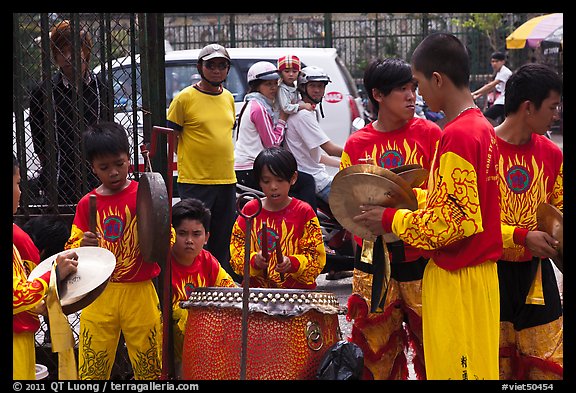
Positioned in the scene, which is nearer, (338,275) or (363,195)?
(363,195)

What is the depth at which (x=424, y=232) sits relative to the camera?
3.73m

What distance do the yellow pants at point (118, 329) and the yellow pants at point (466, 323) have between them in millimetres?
1549

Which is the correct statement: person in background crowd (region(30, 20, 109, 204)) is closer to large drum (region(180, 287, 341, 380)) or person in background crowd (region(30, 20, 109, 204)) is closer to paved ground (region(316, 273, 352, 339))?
large drum (region(180, 287, 341, 380))

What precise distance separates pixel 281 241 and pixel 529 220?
130cm

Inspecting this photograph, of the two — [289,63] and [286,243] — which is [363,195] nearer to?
[286,243]

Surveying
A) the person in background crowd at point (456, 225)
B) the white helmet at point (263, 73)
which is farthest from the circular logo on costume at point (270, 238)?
the white helmet at point (263, 73)

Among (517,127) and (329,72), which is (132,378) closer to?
(517,127)

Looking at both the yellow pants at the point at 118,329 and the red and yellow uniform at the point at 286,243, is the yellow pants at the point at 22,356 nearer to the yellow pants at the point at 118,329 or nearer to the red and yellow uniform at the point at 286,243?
the yellow pants at the point at 118,329

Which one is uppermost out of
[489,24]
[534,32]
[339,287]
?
[489,24]

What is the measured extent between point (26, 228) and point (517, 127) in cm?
262

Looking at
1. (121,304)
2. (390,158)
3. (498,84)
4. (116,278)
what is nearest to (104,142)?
(116,278)

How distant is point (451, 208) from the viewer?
368cm
